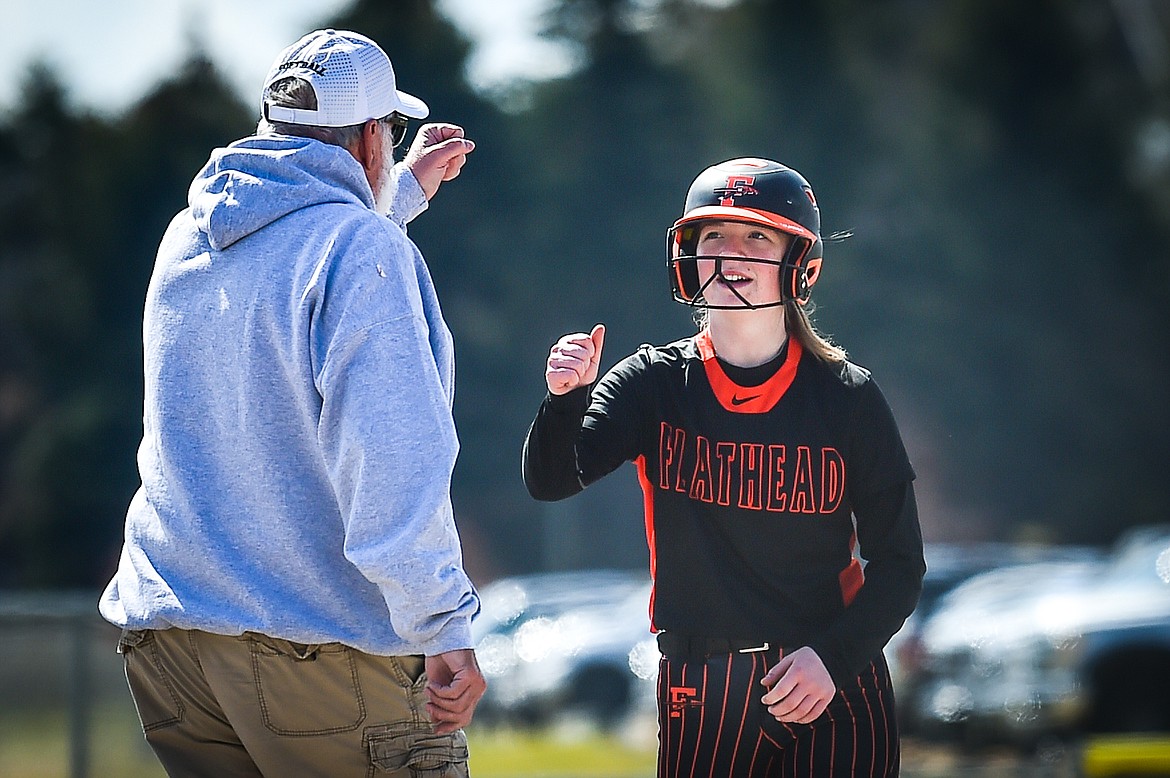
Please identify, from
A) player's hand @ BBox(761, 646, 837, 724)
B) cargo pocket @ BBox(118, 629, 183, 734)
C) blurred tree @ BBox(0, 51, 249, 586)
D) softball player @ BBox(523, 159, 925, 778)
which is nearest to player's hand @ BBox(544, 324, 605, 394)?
softball player @ BBox(523, 159, 925, 778)

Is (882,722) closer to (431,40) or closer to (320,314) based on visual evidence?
(320,314)

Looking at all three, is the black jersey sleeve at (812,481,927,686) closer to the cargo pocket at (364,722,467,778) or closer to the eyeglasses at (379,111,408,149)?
the cargo pocket at (364,722,467,778)

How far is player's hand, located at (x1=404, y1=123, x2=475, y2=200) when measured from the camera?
4.13 metres

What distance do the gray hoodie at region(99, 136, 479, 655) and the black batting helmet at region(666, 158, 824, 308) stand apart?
30.6 inches

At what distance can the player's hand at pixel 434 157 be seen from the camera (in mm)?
4129

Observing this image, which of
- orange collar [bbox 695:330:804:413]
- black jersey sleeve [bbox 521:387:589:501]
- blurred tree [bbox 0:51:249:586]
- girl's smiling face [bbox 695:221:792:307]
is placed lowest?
black jersey sleeve [bbox 521:387:589:501]

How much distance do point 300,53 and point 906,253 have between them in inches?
1494

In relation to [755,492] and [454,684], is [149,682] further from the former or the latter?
[755,492]

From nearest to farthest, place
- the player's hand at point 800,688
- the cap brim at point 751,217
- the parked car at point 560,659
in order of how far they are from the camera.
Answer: the player's hand at point 800,688
the cap brim at point 751,217
the parked car at point 560,659

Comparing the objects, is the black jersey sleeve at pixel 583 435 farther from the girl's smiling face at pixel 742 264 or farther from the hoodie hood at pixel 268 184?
the hoodie hood at pixel 268 184

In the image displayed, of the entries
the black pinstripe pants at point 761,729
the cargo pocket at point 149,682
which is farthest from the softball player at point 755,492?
the cargo pocket at point 149,682

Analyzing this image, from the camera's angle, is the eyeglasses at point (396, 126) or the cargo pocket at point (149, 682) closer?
the cargo pocket at point (149, 682)

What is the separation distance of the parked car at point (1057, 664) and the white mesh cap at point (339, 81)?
9566 millimetres

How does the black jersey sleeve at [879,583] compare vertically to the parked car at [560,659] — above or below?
below
